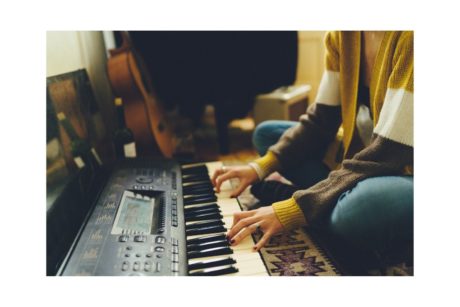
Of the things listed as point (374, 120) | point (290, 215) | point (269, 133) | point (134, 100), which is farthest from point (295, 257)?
point (134, 100)

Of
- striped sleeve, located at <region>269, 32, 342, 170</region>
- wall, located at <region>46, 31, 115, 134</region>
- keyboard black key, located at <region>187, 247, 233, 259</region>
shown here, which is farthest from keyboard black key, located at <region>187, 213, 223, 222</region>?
wall, located at <region>46, 31, 115, 134</region>

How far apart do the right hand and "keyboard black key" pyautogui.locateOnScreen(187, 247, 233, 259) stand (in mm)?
285

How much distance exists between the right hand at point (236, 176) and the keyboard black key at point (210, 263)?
32 cm

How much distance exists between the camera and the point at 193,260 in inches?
31.1

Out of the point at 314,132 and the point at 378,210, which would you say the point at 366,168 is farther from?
the point at 314,132

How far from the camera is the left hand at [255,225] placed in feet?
2.82

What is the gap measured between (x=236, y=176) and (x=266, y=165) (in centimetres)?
12

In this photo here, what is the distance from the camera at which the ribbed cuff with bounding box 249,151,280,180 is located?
1.23 m

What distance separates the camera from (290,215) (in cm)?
92

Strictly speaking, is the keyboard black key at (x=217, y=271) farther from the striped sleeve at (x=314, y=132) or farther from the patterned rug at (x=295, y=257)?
the striped sleeve at (x=314, y=132)

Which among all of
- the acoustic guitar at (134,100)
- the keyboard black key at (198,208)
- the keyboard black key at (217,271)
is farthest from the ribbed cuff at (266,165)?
the acoustic guitar at (134,100)

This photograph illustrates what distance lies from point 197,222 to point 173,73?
130cm
